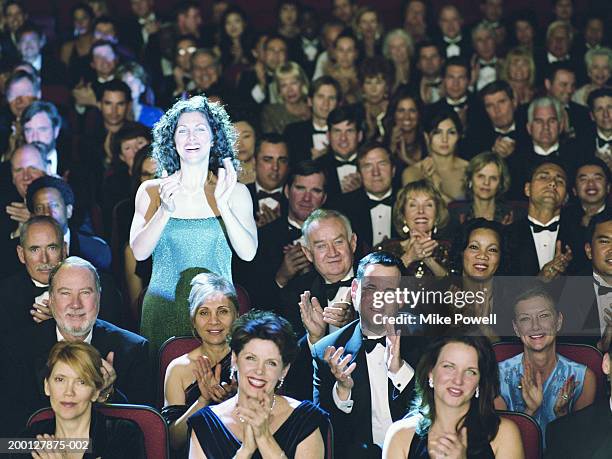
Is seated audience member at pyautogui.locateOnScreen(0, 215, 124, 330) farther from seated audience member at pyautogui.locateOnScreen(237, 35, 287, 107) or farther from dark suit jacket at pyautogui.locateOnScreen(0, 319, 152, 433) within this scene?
seated audience member at pyautogui.locateOnScreen(237, 35, 287, 107)

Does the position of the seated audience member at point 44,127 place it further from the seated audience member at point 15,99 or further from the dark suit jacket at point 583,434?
the dark suit jacket at point 583,434

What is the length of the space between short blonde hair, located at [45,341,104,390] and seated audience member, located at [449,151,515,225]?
234 cm

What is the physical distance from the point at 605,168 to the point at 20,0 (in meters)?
4.47

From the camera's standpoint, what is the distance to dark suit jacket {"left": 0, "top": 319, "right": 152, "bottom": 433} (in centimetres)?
433

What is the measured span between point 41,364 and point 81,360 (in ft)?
2.05

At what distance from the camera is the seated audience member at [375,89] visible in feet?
22.8

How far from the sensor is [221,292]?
4.29 m

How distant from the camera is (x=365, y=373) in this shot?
4.22 m

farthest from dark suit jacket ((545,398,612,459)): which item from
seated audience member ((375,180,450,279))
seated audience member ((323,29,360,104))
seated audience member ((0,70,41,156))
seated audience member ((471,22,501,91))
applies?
seated audience member ((471,22,501,91))

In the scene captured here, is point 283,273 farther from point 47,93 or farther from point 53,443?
point 47,93

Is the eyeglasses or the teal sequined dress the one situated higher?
the eyeglasses

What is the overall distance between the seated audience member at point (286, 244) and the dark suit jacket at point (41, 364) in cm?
92

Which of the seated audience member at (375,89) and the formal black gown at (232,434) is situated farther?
the seated audience member at (375,89)

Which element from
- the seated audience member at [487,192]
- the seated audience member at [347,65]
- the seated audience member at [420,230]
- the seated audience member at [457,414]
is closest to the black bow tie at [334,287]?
the seated audience member at [420,230]
